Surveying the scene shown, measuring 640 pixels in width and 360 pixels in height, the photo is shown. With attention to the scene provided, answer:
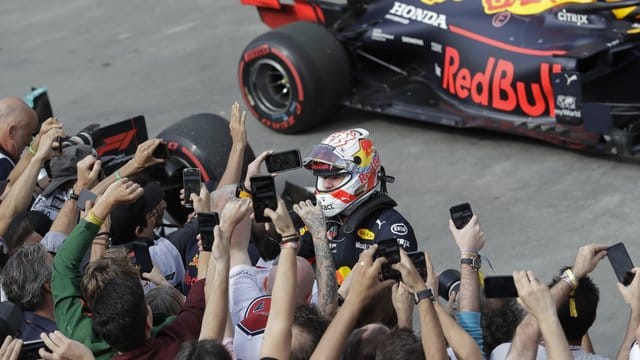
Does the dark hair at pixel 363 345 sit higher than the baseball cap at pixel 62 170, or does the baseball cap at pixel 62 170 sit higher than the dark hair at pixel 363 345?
the dark hair at pixel 363 345

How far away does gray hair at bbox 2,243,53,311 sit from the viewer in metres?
5.52

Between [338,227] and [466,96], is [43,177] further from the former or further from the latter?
[466,96]

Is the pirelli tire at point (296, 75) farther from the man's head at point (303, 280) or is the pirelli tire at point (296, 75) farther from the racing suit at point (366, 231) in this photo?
the man's head at point (303, 280)

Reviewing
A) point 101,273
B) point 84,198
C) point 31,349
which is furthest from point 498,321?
point 84,198

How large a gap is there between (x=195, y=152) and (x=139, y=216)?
6.87 feet

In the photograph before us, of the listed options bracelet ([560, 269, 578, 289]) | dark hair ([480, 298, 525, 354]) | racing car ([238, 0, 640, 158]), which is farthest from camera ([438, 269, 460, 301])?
racing car ([238, 0, 640, 158])

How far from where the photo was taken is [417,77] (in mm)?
10195

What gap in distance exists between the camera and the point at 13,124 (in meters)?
7.92

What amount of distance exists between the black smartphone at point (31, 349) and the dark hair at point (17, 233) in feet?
4.85

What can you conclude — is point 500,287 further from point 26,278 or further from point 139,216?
point 139,216

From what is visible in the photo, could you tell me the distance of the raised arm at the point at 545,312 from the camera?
4246mm

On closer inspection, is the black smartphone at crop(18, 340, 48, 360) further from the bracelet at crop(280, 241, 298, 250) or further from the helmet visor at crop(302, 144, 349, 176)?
the helmet visor at crop(302, 144, 349, 176)

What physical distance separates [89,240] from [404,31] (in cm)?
507

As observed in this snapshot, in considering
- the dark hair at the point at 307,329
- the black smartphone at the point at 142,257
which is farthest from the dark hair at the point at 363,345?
the black smartphone at the point at 142,257
